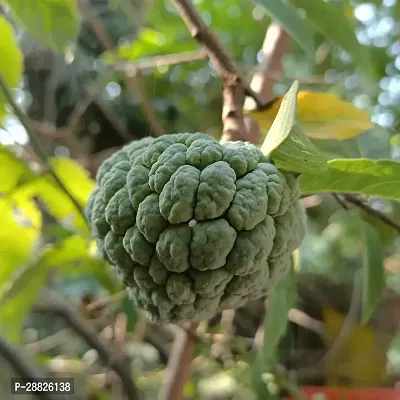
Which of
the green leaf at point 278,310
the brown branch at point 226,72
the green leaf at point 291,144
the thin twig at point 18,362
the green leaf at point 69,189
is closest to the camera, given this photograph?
the green leaf at point 291,144

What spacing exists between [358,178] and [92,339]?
2.91 feet

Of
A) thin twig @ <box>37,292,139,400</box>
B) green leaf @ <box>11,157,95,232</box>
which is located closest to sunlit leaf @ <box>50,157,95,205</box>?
green leaf @ <box>11,157,95,232</box>

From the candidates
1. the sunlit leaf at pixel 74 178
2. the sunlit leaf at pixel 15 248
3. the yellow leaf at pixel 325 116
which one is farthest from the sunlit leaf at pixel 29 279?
the yellow leaf at pixel 325 116

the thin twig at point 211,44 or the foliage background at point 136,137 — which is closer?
the thin twig at point 211,44

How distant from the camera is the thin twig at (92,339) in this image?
3.82ft

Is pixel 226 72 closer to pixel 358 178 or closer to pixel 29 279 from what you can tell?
pixel 358 178

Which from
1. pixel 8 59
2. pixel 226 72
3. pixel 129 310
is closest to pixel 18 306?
pixel 129 310

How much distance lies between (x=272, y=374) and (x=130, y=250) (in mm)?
612

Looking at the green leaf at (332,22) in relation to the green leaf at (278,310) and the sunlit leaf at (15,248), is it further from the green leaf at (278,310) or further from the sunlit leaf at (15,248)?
the sunlit leaf at (15,248)

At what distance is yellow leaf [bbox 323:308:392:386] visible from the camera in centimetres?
160

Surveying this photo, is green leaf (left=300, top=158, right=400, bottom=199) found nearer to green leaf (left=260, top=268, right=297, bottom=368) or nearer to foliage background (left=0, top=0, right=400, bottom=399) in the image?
green leaf (left=260, top=268, right=297, bottom=368)

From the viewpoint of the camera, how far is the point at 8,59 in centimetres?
93

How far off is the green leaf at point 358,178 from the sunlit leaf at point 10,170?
61 centimetres

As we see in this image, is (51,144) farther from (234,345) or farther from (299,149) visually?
(299,149)
